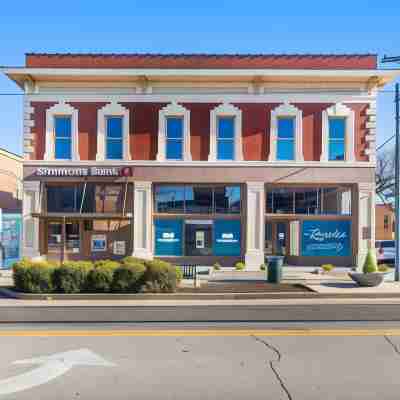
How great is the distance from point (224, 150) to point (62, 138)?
8.14 m

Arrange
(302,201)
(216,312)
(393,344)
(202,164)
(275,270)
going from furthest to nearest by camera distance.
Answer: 1. (302,201)
2. (202,164)
3. (275,270)
4. (216,312)
5. (393,344)

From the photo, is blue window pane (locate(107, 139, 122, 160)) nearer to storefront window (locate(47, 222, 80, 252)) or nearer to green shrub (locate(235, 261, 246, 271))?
storefront window (locate(47, 222, 80, 252))

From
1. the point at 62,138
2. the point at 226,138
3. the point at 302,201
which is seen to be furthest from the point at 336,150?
the point at 62,138

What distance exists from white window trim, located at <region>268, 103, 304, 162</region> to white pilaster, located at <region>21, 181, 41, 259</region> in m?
11.8

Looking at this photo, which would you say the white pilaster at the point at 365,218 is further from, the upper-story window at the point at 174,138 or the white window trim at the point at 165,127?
the upper-story window at the point at 174,138

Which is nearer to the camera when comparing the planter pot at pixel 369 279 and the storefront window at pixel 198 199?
the planter pot at pixel 369 279

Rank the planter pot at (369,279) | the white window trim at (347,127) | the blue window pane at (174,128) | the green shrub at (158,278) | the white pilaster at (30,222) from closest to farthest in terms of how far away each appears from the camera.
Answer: the green shrub at (158,278)
the planter pot at (369,279)
the white pilaster at (30,222)
the white window trim at (347,127)
the blue window pane at (174,128)

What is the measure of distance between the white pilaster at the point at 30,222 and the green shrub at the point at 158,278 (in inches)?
419

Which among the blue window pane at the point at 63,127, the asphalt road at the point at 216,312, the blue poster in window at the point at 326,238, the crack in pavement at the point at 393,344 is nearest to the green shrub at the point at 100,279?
the asphalt road at the point at 216,312

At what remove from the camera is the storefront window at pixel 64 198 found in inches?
906

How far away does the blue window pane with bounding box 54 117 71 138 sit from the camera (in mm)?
22891

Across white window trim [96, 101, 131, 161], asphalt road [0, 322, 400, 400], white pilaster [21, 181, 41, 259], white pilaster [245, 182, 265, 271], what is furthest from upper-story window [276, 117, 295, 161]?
asphalt road [0, 322, 400, 400]

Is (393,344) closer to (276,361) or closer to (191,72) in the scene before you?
(276,361)

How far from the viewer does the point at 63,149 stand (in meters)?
22.8
